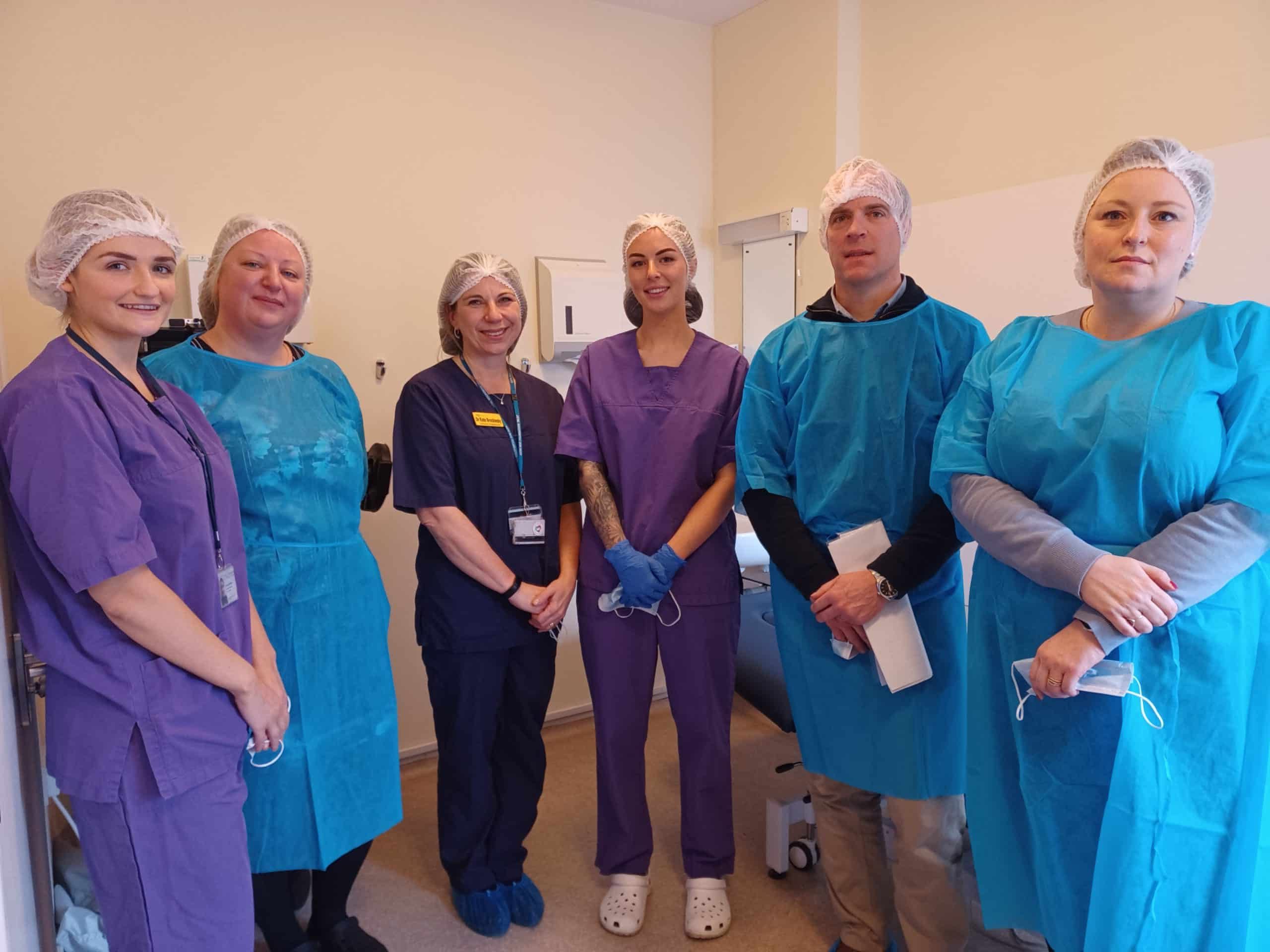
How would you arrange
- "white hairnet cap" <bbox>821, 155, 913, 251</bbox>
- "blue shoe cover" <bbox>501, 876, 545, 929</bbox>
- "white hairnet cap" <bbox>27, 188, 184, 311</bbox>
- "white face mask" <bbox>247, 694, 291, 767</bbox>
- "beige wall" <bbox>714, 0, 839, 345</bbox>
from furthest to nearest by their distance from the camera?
"beige wall" <bbox>714, 0, 839, 345</bbox>
"blue shoe cover" <bbox>501, 876, 545, 929</bbox>
"white hairnet cap" <bbox>821, 155, 913, 251</bbox>
"white face mask" <bbox>247, 694, 291, 767</bbox>
"white hairnet cap" <bbox>27, 188, 184, 311</bbox>

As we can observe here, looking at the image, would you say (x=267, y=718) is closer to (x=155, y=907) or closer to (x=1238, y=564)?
(x=155, y=907)

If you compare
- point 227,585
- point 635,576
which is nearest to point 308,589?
point 227,585

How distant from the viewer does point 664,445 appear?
1892 mm

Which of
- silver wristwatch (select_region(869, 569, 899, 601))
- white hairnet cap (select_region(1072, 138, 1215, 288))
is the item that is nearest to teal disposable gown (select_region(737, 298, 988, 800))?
silver wristwatch (select_region(869, 569, 899, 601))

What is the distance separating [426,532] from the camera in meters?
1.97

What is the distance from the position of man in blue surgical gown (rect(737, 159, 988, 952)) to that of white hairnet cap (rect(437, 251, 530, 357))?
26.2 inches

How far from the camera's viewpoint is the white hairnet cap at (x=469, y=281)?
1.95 meters

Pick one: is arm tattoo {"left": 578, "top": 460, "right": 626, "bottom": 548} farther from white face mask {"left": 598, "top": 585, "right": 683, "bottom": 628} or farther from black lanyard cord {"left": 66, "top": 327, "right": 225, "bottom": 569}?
black lanyard cord {"left": 66, "top": 327, "right": 225, "bottom": 569}

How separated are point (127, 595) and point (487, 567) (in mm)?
813

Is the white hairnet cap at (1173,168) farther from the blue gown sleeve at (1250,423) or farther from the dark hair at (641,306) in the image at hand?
the dark hair at (641,306)

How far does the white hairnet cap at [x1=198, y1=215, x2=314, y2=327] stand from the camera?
1.67 metres

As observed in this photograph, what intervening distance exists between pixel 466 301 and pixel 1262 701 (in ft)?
5.52

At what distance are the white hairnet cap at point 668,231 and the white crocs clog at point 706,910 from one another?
4.78ft

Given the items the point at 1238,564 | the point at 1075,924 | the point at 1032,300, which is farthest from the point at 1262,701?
the point at 1032,300
